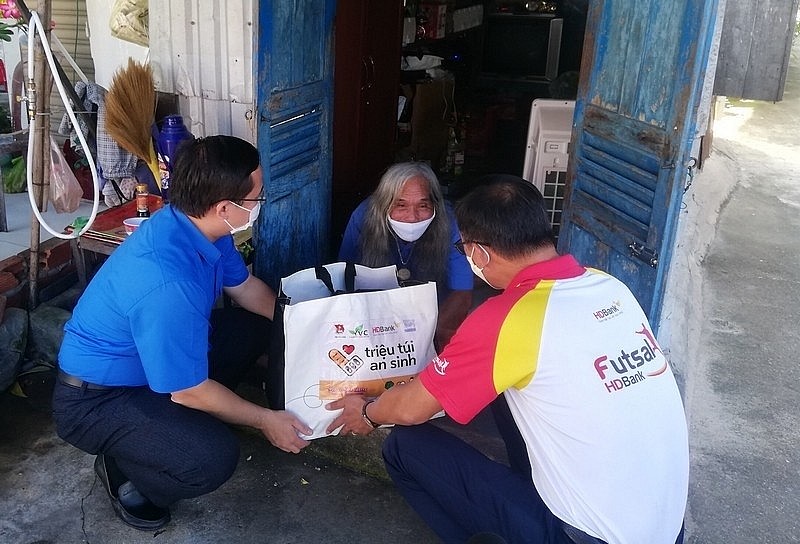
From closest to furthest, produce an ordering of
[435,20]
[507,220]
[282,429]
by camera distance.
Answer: [507,220], [282,429], [435,20]

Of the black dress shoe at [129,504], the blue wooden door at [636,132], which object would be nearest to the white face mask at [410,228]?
the blue wooden door at [636,132]

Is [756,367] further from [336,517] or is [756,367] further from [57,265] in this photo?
[57,265]

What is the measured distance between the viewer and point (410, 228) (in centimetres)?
287

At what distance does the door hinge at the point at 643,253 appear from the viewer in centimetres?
263

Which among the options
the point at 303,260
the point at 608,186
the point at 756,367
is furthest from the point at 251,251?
the point at 756,367

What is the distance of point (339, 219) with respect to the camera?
457 centimetres

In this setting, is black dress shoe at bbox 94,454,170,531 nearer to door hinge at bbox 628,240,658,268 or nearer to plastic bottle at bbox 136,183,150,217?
plastic bottle at bbox 136,183,150,217

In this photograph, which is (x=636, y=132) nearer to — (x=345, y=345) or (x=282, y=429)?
(x=345, y=345)

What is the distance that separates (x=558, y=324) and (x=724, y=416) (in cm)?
217

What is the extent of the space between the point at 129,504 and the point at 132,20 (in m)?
2.33

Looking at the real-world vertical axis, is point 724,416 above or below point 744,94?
below

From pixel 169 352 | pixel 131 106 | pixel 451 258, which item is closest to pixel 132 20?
pixel 131 106

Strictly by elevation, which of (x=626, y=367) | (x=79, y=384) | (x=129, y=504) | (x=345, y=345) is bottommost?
(x=129, y=504)

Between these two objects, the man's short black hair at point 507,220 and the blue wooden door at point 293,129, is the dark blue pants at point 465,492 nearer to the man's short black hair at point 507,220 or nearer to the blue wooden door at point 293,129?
the man's short black hair at point 507,220
